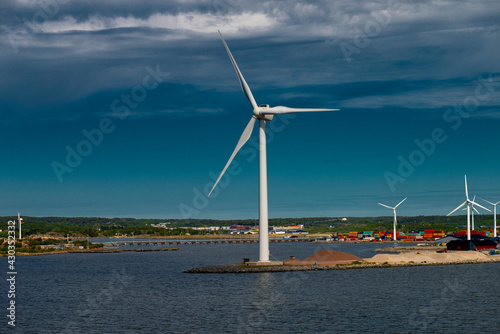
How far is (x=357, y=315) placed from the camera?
74.0 m

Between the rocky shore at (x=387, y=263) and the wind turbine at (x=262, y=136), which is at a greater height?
the wind turbine at (x=262, y=136)

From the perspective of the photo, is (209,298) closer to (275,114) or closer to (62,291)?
(62,291)

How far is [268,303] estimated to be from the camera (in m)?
→ 83.6

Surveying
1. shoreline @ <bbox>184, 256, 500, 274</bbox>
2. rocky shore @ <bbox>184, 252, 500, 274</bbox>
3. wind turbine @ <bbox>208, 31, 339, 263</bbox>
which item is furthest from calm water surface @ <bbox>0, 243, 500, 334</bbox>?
wind turbine @ <bbox>208, 31, 339, 263</bbox>

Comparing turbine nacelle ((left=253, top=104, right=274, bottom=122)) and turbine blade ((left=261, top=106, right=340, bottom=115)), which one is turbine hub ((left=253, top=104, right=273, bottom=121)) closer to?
turbine nacelle ((left=253, top=104, right=274, bottom=122))

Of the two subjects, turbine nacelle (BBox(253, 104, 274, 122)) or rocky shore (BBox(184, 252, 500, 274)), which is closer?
turbine nacelle (BBox(253, 104, 274, 122))

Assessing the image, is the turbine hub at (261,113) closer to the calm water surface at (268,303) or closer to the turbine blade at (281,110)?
the turbine blade at (281,110)

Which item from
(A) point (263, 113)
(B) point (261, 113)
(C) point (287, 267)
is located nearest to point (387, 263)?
(C) point (287, 267)

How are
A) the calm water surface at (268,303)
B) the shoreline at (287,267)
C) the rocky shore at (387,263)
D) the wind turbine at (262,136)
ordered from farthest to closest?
the rocky shore at (387,263), the shoreline at (287,267), the wind turbine at (262,136), the calm water surface at (268,303)

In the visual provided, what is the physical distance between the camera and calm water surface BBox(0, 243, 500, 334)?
222 ft

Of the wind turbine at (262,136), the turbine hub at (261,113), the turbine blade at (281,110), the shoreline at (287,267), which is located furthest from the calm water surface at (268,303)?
the turbine blade at (281,110)

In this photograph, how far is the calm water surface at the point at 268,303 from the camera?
67.6 metres

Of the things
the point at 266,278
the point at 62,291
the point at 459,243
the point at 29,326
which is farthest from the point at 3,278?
the point at 459,243

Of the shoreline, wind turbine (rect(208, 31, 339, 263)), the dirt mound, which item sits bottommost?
the shoreline
